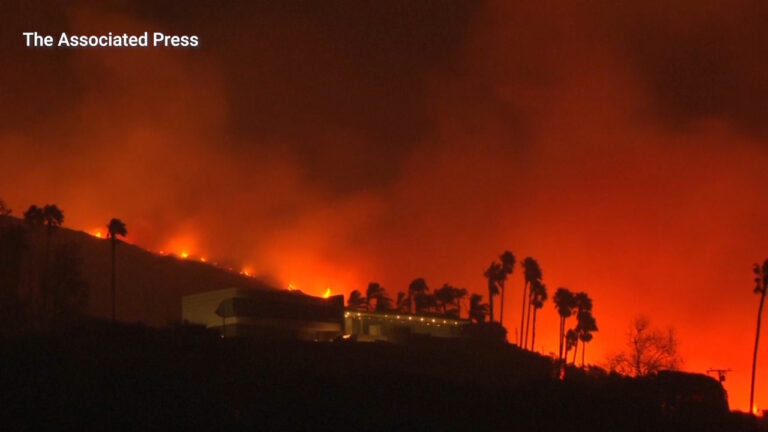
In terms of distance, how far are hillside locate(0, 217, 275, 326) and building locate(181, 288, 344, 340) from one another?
45.2 metres

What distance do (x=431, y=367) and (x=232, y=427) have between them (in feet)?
142

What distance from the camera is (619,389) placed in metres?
66.2

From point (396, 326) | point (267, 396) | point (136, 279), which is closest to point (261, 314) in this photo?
point (396, 326)

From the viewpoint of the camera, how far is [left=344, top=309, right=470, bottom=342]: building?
11094cm

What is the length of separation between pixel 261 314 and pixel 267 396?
44.4 metres

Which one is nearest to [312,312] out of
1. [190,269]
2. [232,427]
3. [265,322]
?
[265,322]

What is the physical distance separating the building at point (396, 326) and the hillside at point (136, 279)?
132ft

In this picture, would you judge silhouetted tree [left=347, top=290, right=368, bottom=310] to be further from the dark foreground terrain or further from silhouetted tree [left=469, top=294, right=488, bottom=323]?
the dark foreground terrain

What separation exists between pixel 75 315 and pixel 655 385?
51.0 m

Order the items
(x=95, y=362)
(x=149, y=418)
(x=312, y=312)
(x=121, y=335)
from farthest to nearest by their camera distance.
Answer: (x=312, y=312) → (x=121, y=335) → (x=95, y=362) → (x=149, y=418)

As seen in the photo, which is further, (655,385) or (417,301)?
(417,301)

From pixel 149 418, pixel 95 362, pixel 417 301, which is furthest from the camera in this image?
pixel 417 301

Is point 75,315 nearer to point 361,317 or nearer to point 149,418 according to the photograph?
point 361,317

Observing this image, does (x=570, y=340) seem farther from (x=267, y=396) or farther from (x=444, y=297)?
(x=267, y=396)
